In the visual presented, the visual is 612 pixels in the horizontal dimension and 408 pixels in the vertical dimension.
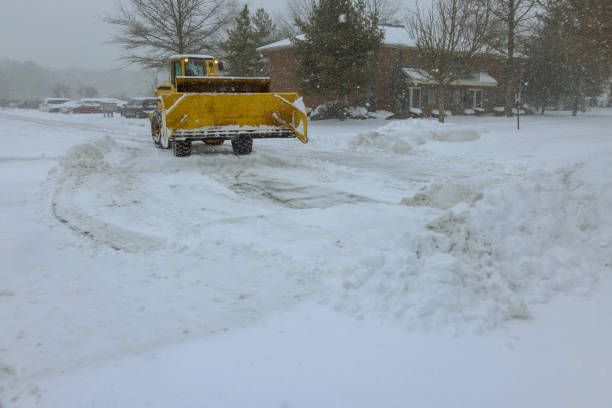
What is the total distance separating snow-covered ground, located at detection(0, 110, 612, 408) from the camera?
97.0 inches

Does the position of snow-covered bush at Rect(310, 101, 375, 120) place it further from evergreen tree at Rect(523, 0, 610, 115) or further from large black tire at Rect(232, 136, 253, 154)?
large black tire at Rect(232, 136, 253, 154)

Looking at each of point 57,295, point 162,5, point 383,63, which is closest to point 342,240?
point 57,295

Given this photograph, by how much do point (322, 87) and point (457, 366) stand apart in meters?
22.0

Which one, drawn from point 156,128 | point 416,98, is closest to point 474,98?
point 416,98

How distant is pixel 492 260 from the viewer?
11.9ft

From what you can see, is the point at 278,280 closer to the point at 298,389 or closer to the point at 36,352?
the point at 298,389

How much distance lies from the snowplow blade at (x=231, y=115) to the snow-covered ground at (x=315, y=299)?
334 cm

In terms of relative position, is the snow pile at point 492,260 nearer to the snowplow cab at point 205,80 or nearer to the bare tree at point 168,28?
the snowplow cab at point 205,80

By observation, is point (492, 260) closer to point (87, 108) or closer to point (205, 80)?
point (205, 80)

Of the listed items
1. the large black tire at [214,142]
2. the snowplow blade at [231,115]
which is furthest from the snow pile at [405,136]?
the large black tire at [214,142]

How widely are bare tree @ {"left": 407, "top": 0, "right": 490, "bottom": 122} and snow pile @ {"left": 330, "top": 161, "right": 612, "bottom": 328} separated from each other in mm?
16445

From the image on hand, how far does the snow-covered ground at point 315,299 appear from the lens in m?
2.46

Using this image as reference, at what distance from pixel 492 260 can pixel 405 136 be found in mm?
9985

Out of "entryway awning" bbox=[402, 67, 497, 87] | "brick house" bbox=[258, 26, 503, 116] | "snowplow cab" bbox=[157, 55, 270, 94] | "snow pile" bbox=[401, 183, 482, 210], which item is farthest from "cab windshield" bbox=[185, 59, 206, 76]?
"entryway awning" bbox=[402, 67, 497, 87]
